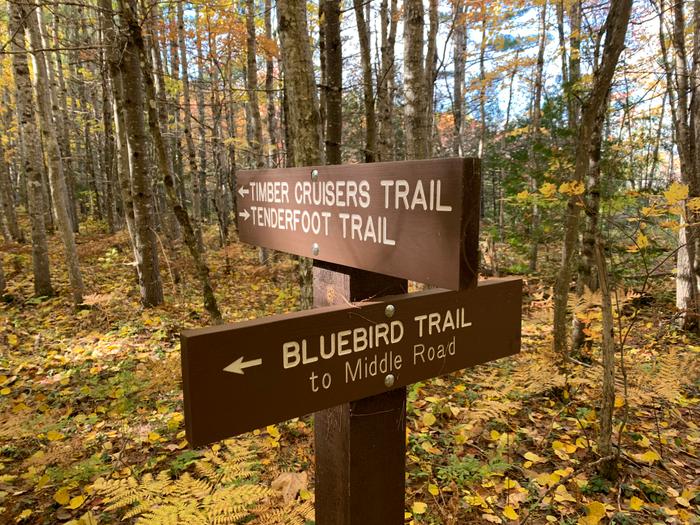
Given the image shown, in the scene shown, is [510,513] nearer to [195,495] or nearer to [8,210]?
[195,495]

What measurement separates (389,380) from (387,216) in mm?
543

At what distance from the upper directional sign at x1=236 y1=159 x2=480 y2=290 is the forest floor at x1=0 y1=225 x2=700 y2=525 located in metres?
1.70

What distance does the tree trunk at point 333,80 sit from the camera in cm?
531

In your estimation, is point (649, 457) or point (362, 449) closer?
point (362, 449)

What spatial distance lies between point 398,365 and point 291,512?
156 centimetres

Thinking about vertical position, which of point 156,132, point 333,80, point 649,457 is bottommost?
point 649,457

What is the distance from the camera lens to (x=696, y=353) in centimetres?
561

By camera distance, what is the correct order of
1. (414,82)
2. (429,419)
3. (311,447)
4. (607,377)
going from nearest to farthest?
(607,377) < (311,447) < (429,419) < (414,82)

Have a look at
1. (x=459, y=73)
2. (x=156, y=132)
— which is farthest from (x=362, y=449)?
Result: (x=459, y=73)

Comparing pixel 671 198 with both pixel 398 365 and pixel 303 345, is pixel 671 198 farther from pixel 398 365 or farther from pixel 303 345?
pixel 303 345

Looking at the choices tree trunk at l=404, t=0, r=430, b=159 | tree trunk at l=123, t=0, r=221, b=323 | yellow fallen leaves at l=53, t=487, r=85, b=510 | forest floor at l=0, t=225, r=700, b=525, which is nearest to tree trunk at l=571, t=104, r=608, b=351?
forest floor at l=0, t=225, r=700, b=525

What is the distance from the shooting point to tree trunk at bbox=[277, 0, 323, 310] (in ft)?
9.85

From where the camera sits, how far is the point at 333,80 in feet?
18.2

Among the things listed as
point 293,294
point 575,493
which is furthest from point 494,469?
point 293,294
